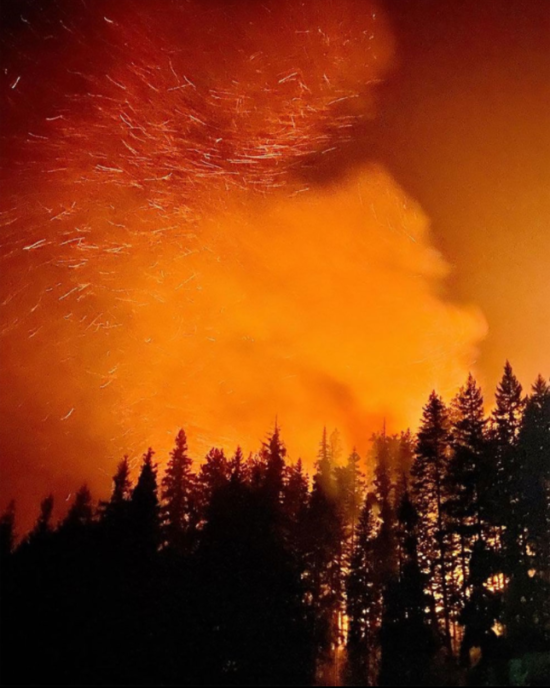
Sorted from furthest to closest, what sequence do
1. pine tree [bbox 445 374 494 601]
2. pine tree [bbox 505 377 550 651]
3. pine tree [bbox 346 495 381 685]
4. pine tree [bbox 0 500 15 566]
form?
pine tree [bbox 0 500 15 566], pine tree [bbox 346 495 381 685], pine tree [bbox 445 374 494 601], pine tree [bbox 505 377 550 651]

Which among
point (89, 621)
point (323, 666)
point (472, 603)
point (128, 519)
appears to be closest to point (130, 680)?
point (89, 621)

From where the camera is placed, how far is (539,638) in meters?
29.4

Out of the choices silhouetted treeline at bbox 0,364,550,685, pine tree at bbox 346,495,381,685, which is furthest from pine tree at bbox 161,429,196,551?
pine tree at bbox 346,495,381,685

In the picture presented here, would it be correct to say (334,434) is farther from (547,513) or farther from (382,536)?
(547,513)

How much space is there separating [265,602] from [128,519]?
308 inches

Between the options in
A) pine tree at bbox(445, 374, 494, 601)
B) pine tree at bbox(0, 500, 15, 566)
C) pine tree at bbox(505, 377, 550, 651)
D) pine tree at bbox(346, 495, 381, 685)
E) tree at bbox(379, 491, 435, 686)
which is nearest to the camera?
tree at bbox(379, 491, 435, 686)

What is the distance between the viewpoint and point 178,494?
53062 millimetres

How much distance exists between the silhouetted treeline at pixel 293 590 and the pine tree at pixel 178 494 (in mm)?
6537

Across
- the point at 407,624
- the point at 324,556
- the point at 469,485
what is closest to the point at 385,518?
the point at 324,556

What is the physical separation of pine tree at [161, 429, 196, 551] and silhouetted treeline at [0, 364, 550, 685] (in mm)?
6537

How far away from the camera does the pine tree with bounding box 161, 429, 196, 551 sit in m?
48.9

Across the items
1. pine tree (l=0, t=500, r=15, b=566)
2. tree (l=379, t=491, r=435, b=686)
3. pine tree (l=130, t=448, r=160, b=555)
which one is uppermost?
pine tree (l=0, t=500, r=15, b=566)

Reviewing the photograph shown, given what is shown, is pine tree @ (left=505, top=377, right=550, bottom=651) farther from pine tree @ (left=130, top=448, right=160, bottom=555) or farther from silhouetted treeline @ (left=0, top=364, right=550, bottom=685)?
pine tree @ (left=130, top=448, right=160, bottom=555)

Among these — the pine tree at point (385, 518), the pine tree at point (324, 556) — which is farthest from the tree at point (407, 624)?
the pine tree at point (324, 556)
